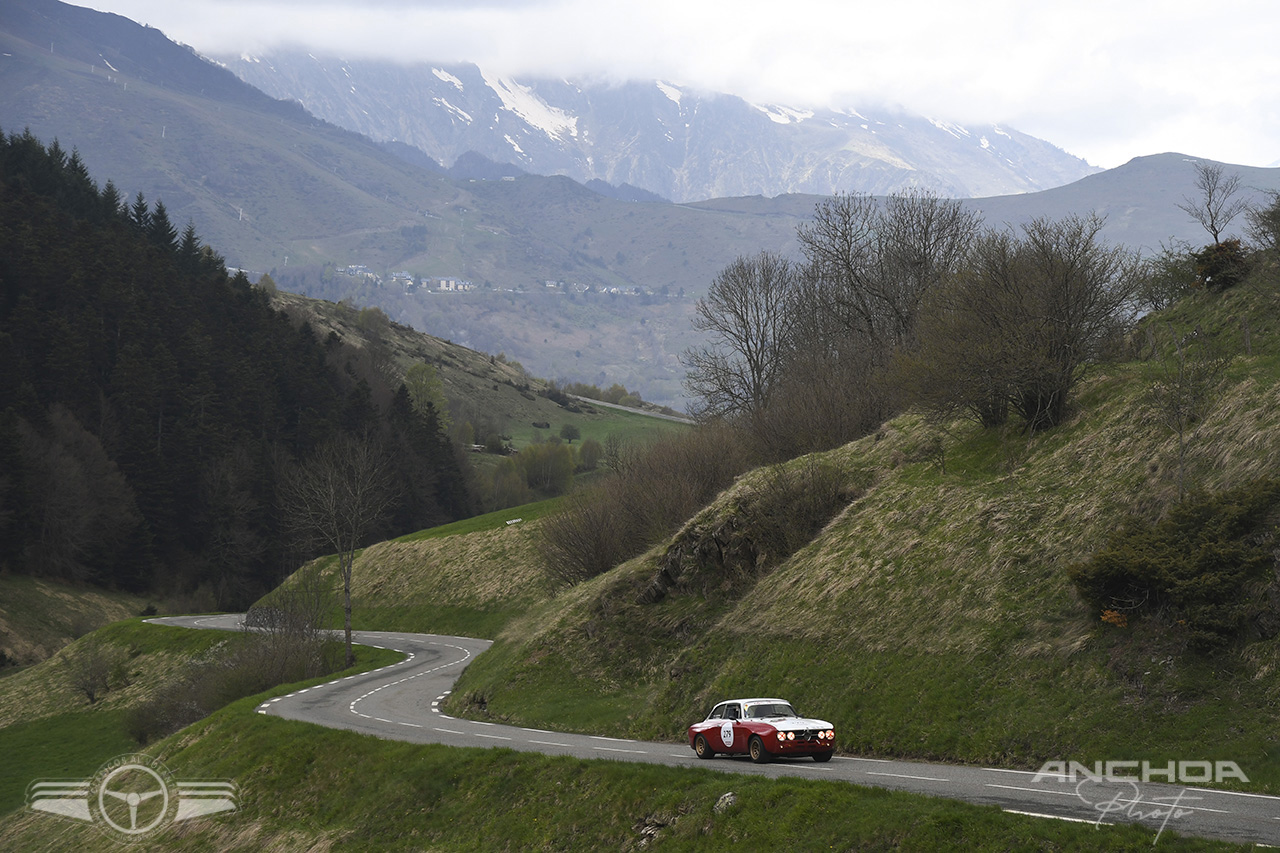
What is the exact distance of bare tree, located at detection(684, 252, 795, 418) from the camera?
7588 centimetres

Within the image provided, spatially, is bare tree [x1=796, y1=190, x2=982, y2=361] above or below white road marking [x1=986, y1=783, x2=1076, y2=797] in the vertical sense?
above

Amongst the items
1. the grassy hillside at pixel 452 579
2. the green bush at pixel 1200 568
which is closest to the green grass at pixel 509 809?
the green bush at pixel 1200 568

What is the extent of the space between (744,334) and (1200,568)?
195 feet

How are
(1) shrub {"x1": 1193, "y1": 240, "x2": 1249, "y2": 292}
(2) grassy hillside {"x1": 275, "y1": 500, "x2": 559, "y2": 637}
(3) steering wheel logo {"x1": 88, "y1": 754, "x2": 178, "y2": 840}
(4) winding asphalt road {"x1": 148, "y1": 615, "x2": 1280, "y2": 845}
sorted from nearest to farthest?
(4) winding asphalt road {"x1": 148, "y1": 615, "x2": 1280, "y2": 845}
(1) shrub {"x1": 1193, "y1": 240, "x2": 1249, "y2": 292}
(3) steering wheel logo {"x1": 88, "y1": 754, "x2": 178, "y2": 840}
(2) grassy hillside {"x1": 275, "y1": 500, "x2": 559, "y2": 637}

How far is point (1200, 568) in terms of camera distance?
20.2m

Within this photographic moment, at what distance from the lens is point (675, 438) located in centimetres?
6806

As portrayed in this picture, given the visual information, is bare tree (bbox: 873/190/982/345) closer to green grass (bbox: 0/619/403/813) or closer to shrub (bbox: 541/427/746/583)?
shrub (bbox: 541/427/746/583)

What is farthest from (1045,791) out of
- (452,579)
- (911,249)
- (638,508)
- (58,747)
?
(452,579)

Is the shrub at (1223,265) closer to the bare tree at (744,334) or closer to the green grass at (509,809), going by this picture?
the green grass at (509,809)

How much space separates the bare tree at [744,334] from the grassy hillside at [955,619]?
33.3 metres

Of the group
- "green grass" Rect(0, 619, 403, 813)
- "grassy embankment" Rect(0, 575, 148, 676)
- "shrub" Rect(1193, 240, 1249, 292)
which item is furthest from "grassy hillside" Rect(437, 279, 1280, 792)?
"grassy embankment" Rect(0, 575, 148, 676)

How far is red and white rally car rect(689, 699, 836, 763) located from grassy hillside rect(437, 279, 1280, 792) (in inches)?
79.0

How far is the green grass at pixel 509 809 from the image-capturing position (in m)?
15.5

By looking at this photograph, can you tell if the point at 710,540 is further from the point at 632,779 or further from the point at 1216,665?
the point at 1216,665
